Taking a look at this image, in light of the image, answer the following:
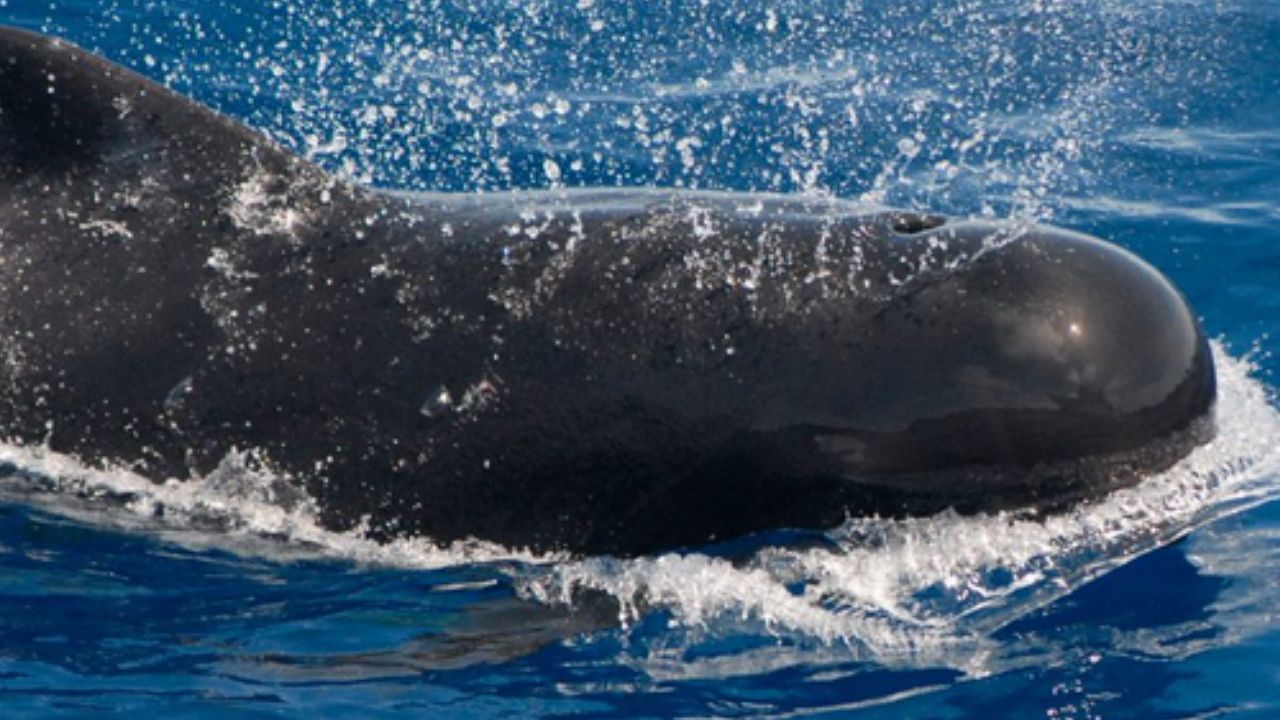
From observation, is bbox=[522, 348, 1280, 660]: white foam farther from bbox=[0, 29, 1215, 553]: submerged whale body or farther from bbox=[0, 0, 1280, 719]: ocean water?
bbox=[0, 29, 1215, 553]: submerged whale body

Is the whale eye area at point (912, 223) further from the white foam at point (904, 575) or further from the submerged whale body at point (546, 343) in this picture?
the white foam at point (904, 575)

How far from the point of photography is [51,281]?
9500mm

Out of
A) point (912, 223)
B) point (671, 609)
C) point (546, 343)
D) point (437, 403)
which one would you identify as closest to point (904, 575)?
point (671, 609)

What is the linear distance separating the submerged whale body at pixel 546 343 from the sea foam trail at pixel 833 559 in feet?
0.32

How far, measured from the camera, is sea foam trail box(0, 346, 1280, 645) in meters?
8.59

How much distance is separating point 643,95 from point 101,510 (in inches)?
338

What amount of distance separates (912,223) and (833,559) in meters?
1.54

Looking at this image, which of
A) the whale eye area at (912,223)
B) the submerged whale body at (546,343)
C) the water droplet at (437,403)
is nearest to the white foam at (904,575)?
the submerged whale body at (546,343)

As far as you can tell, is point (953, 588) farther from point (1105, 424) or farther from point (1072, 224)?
point (1072, 224)

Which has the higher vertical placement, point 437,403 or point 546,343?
point 546,343

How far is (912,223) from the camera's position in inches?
360

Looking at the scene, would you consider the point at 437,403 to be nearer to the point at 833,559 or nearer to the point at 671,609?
the point at 671,609

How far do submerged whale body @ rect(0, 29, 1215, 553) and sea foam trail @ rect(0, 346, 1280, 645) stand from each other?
97mm

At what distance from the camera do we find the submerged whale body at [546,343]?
860 cm
